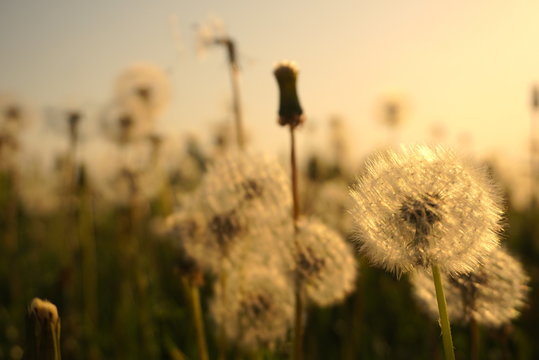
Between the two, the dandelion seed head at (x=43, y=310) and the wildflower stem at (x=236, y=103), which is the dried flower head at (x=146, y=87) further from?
the dandelion seed head at (x=43, y=310)

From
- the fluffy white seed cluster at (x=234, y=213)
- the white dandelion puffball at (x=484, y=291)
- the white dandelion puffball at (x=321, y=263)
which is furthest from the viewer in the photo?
the fluffy white seed cluster at (x=234, y=213)

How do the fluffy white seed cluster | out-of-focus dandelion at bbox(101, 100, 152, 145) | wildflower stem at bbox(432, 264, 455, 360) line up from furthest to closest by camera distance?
out-of-focus dandelion at bbox(101, 100, 152, 145) → the fluffy white seed cluster → wildflower stem at bbox(432, 264, 455, 360)

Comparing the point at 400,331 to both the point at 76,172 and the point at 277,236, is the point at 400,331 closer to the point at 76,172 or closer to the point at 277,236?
the point at 277,236

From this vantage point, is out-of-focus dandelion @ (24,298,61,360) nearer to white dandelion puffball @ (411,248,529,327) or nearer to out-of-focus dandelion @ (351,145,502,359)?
out-of-focus dandelion @ (351,145,502,359)

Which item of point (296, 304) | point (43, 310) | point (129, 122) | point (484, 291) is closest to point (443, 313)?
point (484, 291)

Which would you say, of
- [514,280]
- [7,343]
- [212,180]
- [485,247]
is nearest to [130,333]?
[7,343]

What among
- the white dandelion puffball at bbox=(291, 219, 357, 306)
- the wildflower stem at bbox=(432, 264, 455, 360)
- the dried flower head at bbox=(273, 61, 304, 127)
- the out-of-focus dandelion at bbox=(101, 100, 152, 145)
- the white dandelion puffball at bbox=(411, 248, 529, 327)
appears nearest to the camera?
the wildflower stem at bbox=(432, 264, 455, 360)

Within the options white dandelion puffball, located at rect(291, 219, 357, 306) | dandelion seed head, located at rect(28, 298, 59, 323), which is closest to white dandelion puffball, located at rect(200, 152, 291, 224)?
white dandelion puffball, located at rect(291, 219, 357, 306)

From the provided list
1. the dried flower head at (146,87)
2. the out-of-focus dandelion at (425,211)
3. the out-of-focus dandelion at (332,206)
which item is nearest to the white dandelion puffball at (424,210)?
the out-of-focus dandelion at (425,211)
